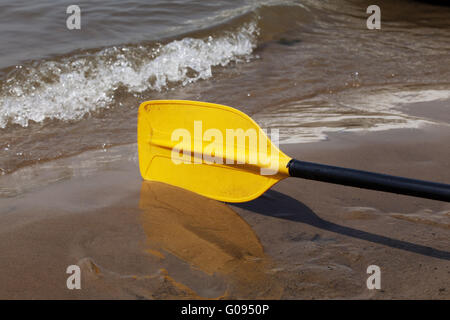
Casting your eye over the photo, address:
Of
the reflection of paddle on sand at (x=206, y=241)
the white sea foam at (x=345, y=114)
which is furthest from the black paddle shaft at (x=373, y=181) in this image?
the white sea foam at (x=345, y=114)

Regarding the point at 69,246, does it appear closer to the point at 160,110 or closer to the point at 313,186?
the point at 160,110

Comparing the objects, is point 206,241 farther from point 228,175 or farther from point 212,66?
point 212,66

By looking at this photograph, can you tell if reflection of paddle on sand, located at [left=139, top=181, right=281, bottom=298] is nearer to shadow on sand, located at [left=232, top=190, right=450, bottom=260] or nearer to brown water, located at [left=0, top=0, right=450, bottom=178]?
shadow on sand, located at [left=232, top=190, right=450, bottom=260]

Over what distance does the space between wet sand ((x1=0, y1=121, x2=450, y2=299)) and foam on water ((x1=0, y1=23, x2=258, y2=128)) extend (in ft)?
4.43

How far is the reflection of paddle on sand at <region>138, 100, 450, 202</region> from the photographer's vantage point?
2.02 metres

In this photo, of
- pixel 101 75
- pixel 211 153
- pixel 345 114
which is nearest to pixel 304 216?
pixel 211 153

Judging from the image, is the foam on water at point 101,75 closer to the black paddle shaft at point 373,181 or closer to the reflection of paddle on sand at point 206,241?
the reflection of paddle on sand at point 206,241

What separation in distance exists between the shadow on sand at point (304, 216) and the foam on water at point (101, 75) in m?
1.83

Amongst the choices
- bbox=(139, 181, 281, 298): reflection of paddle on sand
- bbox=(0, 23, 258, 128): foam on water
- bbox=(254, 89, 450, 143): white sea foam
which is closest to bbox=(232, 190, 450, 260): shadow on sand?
bbox=(139, 181, 281, 298): reflection of paddle on sand

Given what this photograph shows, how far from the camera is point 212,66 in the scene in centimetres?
469

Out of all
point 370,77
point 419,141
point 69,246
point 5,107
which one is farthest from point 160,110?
point 370,77

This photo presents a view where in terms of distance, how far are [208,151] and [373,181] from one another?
29.1 inches

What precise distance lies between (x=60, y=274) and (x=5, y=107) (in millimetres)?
2312
